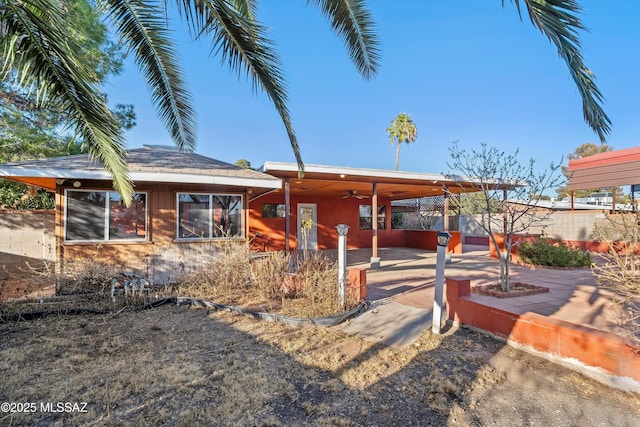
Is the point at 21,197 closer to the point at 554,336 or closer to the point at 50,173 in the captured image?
the point at 50,173

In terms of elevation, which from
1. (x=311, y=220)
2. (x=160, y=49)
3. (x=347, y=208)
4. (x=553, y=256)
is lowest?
(x=553, y=256)

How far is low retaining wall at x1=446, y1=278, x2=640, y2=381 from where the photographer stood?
297 cm

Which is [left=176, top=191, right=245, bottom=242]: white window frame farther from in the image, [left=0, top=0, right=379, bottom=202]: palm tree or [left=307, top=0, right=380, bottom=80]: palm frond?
[left=307, top=0, right=380, bottom=80]: palm frond

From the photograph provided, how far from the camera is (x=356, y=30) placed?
173 inches

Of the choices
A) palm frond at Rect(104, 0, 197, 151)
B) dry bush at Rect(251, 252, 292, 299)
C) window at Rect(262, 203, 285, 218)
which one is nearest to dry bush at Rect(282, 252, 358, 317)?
dry bush at Rect(251, 252, 292, 299)

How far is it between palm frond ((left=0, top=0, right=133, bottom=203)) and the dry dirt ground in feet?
8.30

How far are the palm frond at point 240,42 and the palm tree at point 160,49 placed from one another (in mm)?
11

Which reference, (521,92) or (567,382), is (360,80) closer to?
(567,382)

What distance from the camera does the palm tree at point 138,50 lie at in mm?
2981

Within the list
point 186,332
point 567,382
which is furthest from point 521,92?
point 186,332

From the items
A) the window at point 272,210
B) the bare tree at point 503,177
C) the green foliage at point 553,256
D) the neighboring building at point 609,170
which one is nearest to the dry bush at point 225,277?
the bare tree at point 503,177

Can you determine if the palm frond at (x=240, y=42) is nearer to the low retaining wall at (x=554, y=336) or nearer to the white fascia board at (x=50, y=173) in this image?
the low retaining wall at (x=554, y=336)

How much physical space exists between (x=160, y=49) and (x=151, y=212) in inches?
172

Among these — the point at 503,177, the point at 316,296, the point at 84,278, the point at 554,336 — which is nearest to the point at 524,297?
the point at 554,336
